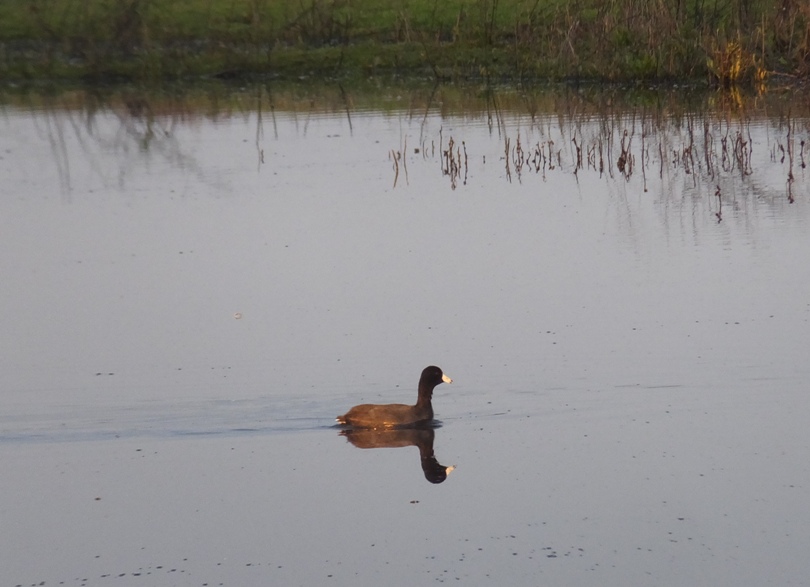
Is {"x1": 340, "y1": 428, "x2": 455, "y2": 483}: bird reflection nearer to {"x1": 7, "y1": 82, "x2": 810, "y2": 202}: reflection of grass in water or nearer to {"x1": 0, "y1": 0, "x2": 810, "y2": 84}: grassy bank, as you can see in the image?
{"x1": 7, "y1": 82, "x2": 810, "y2": 202}: reflection of grass in water

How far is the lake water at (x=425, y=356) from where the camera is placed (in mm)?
6395

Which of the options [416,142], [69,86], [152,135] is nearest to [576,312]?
[416,142]

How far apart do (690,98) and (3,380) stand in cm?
1561

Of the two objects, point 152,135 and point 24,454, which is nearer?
point 24,454

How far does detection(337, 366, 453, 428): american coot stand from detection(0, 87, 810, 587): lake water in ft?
0.44

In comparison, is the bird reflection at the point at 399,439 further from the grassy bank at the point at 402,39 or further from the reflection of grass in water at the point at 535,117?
the grassy bank at the point at 402,39

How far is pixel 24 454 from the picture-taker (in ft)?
26.4

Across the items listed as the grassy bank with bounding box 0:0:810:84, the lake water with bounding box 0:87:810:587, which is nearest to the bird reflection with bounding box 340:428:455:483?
the lake water with bounding box 0:87:810:587

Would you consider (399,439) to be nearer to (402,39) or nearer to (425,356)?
(425,356)

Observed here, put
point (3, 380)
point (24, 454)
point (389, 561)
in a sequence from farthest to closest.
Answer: point (3, 380)
point (24, 454)
point (389, 561)

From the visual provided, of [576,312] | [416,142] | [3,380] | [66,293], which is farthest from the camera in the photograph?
[416,142]

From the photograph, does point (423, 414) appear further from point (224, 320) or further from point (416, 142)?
point (416, 142)

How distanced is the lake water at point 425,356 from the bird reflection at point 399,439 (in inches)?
1.0

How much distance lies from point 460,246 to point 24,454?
212 inches
